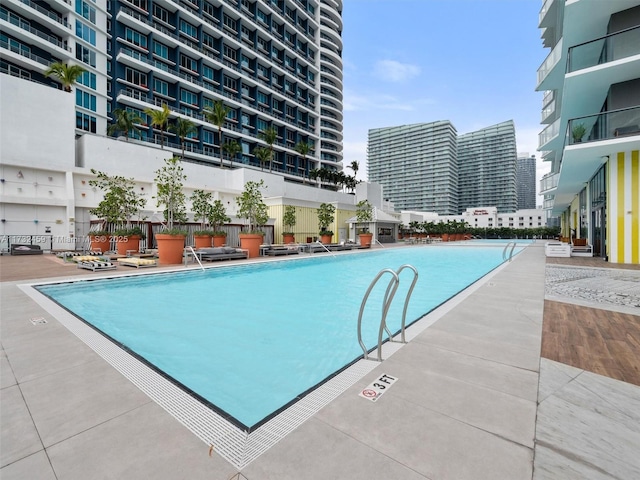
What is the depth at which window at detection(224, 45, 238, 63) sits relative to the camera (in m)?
50.0

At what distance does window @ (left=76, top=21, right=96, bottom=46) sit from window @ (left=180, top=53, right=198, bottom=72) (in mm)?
10660

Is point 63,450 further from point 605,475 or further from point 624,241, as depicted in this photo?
point 624,241

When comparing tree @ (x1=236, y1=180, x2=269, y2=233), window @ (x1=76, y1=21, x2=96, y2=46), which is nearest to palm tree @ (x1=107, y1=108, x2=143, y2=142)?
window @ (x1=76, y1=21, x2=96, y2=46)

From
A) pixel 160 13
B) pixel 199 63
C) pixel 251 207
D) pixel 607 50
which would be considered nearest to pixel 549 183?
pixel 607 50

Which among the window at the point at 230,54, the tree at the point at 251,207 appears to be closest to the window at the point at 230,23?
the window at the point at 230,54

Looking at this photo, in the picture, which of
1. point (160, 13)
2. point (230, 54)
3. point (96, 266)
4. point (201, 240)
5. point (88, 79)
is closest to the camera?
point (96, 266)

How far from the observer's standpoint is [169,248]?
42.2 feet

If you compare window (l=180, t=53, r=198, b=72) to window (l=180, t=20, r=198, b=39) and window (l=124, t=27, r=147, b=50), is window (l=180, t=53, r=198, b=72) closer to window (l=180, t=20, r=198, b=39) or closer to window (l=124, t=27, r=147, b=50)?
window (l=180, t=20, r=198, b=39)

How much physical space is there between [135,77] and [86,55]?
216 inches

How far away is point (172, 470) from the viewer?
1.67 meters

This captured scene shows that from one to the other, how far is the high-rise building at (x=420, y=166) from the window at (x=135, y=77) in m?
128

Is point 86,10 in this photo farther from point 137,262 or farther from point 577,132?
point 577,132

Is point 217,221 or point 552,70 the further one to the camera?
point 217,221

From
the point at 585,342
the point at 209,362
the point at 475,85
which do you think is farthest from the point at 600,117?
the point at 475,85
